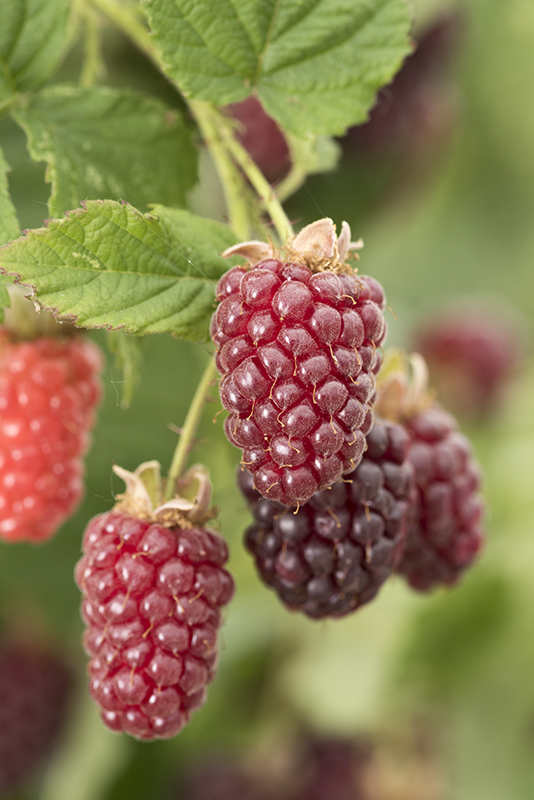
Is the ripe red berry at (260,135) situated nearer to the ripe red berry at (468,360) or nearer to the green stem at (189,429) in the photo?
the green stem at (189,429)

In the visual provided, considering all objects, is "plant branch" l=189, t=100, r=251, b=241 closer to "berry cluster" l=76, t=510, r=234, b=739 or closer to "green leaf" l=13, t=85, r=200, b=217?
"green leaf" l=13, t=85, r=200, b=217

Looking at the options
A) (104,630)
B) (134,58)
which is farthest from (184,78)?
(134,58)

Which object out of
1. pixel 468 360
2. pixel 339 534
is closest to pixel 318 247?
pixel 339 534

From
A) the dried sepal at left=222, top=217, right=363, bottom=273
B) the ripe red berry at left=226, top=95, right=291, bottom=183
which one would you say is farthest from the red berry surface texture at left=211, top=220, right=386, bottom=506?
the ripe red berry at left=226, top=95, right=291, bottom=183

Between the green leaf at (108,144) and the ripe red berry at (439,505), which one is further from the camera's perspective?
the ripe red berry at (439,505)

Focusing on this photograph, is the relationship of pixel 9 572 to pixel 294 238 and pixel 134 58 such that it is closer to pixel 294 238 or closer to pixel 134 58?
pixel 134 58

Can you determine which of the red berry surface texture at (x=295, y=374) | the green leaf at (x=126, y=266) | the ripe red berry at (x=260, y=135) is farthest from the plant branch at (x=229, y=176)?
the ripe red berry at (x=260, y=135)
